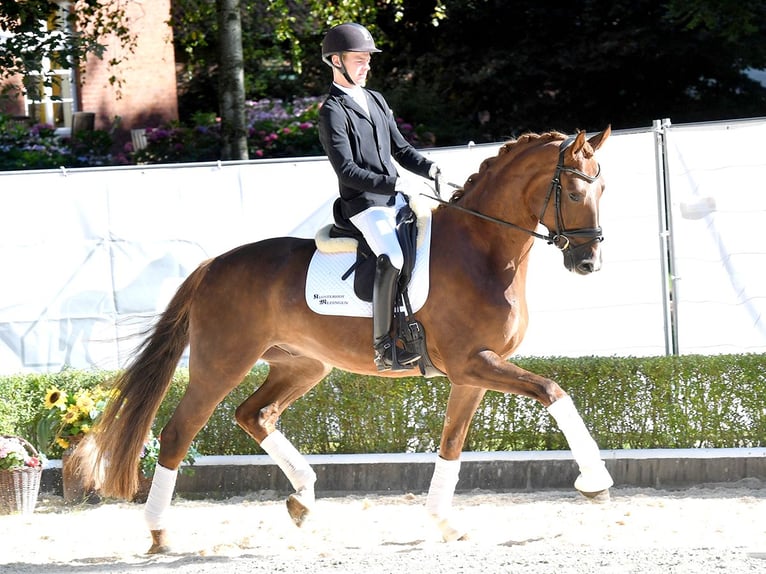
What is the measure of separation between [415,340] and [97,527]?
281 centimetres

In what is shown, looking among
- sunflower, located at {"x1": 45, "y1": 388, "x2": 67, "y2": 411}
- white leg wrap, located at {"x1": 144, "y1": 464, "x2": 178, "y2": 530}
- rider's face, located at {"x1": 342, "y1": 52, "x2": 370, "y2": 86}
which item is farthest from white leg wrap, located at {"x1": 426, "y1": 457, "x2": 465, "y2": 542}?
sunflower, located at {"x1": 45, "y1": 388, "x2": 67, "y2": 411}

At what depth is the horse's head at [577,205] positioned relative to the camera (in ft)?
18.0

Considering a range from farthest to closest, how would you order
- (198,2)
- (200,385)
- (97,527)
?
(198,2), (97,527), (200,385)

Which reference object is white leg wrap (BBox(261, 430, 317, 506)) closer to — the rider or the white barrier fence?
the rider

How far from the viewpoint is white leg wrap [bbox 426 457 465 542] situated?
Result: 6359mm

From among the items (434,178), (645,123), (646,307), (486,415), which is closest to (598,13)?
(645,123)

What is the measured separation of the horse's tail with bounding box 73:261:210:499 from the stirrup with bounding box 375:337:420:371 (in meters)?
1.42

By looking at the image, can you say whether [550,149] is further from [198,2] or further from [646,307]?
[198,2]

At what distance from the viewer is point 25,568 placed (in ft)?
19.8

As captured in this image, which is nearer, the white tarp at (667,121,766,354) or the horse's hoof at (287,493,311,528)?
the horse's hoof at (287,493,311,528)

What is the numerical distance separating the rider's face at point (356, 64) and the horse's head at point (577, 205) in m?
1.23

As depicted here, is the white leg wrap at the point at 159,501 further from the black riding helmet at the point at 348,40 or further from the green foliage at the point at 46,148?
the green foliage at the point at 46,148

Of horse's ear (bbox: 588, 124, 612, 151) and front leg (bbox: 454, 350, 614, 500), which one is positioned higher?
horse's ear (bbox: 588, 124, 612, 151)

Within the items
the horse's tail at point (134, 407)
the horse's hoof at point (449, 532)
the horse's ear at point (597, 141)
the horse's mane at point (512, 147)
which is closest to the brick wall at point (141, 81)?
the horse's tail at point (134, 407)
